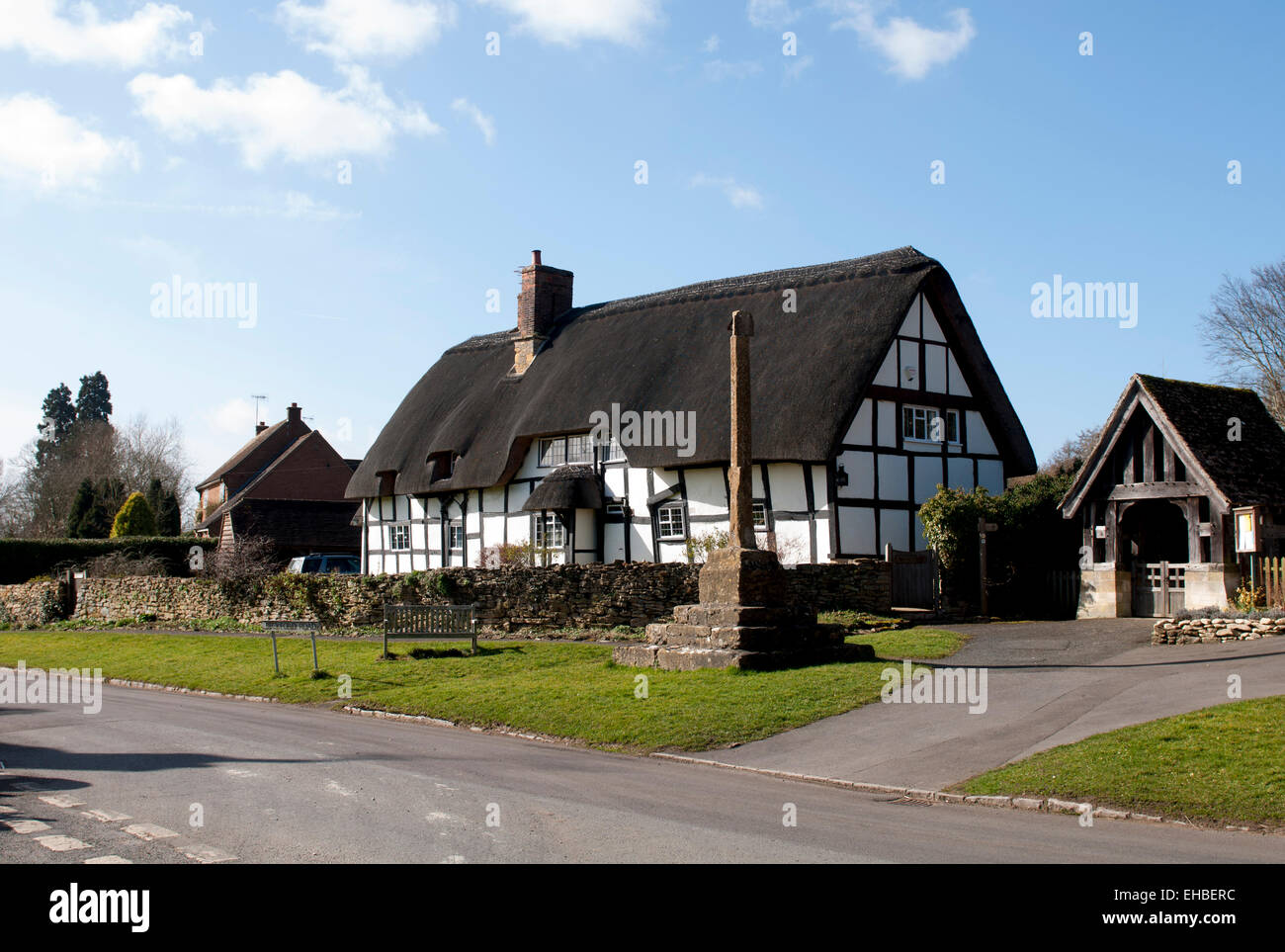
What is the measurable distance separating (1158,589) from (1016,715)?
34.8 ft

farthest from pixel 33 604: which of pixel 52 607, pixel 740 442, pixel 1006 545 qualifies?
pixel 1006 545

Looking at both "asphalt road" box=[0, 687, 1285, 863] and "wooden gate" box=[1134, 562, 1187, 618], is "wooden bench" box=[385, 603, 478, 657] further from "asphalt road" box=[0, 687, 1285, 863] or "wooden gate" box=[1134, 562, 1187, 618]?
"wooden gate" box=[1134, 562, 1187, 618]

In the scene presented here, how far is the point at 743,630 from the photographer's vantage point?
50.6ft

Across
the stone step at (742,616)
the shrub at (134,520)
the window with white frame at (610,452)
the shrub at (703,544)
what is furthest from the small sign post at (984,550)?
the shrub at (134,520)

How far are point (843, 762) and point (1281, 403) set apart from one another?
3405 centimetres

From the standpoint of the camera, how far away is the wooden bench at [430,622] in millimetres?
20094

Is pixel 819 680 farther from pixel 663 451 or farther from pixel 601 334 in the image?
pixel 601 334

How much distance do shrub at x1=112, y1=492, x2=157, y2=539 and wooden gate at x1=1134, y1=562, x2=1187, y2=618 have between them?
42.2m

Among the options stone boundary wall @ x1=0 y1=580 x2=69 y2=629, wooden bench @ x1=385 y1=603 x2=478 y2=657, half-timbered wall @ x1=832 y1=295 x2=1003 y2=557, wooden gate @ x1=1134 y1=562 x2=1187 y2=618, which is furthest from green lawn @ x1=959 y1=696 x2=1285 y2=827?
stone boundary wall @ x1=0 y1=580 x2=69 y2=629

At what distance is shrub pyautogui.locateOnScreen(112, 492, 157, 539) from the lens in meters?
49.0

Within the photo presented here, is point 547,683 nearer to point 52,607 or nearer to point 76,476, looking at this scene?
point 52,607

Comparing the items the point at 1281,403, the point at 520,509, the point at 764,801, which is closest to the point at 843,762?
the point at 764,801

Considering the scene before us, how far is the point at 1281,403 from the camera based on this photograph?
123 ft

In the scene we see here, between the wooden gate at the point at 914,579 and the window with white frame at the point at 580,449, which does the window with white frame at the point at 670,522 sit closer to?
the window with white frame at the point at 580,449
